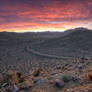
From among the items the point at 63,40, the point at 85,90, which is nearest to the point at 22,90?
the point at 85,90

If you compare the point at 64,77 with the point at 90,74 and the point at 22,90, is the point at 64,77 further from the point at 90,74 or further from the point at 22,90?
the point at 22,90

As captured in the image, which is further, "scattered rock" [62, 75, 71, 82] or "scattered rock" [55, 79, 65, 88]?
"scattered rock" [62, 75, 71, 82]

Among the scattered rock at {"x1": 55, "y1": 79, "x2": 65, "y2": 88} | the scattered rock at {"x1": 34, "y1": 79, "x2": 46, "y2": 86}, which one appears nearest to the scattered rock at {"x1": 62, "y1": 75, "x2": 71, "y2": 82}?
the scattered rock at {"x1": 55, "y1": 79, "x2": 65, "y2": 88}

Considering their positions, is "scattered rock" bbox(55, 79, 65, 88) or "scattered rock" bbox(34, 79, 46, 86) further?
"scattered rock" bbox(34, 79, 46, 86)

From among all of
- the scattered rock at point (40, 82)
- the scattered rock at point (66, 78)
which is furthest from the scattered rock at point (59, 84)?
the scattered rock at point (40, 82)

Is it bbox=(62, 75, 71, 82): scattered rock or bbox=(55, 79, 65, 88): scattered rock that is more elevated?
bbox=(62, 75, 71, 82): scattered rock

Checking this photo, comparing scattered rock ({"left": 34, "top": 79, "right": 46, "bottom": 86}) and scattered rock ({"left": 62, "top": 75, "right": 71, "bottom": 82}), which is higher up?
scattered rock ({"left": 62, "top": 75, "right": 71, "bottom": 82})

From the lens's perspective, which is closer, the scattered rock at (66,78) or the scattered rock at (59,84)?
the scattered rock at (59,84)

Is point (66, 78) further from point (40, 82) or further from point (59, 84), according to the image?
point (40, 82)

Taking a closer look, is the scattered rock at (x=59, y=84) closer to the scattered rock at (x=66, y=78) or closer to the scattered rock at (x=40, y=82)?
the scattered rock at (x=66, y=78)

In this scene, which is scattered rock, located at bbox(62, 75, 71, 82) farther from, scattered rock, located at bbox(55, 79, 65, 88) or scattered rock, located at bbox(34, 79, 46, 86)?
scattered rock, located at bbox(34, 79, 46, 86)

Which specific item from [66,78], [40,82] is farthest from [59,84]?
[40,82]

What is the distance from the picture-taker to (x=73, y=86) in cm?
452

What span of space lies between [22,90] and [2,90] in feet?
2.25
